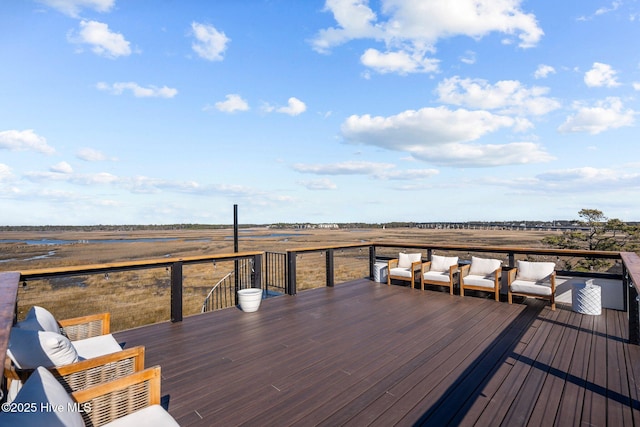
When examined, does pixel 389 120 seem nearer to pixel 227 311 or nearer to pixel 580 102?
pixel 580 102

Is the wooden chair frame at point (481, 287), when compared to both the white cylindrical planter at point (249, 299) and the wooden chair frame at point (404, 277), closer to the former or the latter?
the wooden chair frame at point (404, 277)

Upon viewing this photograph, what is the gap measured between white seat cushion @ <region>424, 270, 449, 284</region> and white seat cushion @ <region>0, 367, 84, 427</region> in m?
5.62

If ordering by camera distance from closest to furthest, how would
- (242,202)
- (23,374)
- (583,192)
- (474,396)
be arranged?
1. (23,374)
2. (474,396)
3. (242,202)
4. (583,192)

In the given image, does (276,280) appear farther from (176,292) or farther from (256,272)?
(176,292)

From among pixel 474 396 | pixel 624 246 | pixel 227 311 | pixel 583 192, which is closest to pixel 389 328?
pixel 474 396

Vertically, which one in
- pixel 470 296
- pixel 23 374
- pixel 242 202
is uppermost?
pixel 242 202

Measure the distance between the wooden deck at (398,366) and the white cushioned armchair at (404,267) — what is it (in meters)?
1.43

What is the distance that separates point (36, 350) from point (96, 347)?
880 mm

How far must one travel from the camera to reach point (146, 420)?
157 cm

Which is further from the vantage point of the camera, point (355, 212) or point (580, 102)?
point (355, 212)

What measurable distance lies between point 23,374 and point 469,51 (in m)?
9.71

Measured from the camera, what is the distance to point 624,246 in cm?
1387

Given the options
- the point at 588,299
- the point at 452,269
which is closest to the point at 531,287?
the point at 588,299

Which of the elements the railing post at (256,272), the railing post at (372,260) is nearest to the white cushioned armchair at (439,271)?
the railing post at (372,260)
